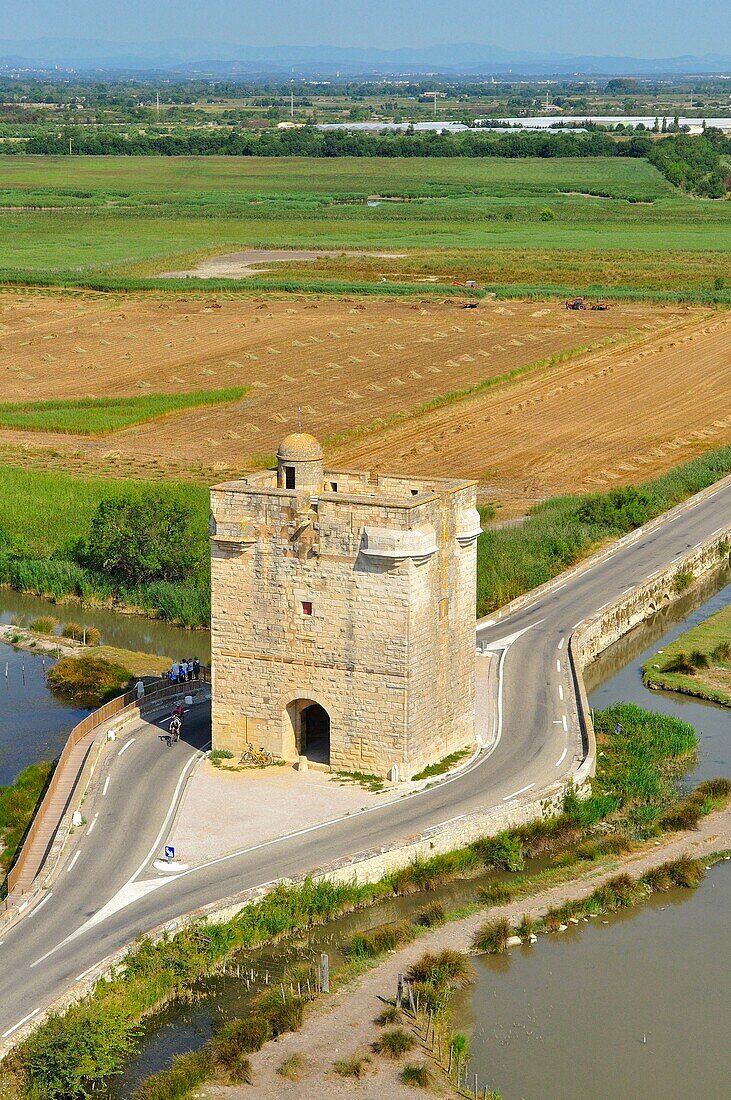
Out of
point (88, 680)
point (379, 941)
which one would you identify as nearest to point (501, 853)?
point (379, 941)

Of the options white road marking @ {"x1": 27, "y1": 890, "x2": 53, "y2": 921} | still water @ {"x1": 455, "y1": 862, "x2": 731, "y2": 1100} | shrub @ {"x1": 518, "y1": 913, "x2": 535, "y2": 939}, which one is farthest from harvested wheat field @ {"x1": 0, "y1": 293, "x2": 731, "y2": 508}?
white road marking @ {"x1": 27, "y1": 890, "x2": 53, "y2": 921}

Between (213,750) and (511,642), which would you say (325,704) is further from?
(511,642)

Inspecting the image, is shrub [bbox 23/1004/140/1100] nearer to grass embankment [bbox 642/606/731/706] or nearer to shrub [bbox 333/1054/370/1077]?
shrub [bbox 333/1054/370/1077]

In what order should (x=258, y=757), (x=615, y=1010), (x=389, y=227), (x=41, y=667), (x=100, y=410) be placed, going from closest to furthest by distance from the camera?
(x=615, y=1010) → (x=258, y=757) → (x=41, y=667) → (x=100, y=410) → (x=389, y=227)

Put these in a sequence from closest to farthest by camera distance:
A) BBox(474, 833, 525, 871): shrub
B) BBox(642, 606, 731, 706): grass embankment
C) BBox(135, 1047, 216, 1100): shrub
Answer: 1. BBox(135, 1047, 216, 1100): shrub
2. BBox(474, 833, 525, 871): shrub
3. BBox(642, 606, 731, 706): grass embankment

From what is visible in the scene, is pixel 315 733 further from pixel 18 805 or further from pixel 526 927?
pixel 526 927

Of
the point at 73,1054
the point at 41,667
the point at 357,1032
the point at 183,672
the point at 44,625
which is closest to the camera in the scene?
the point at 73,1054
